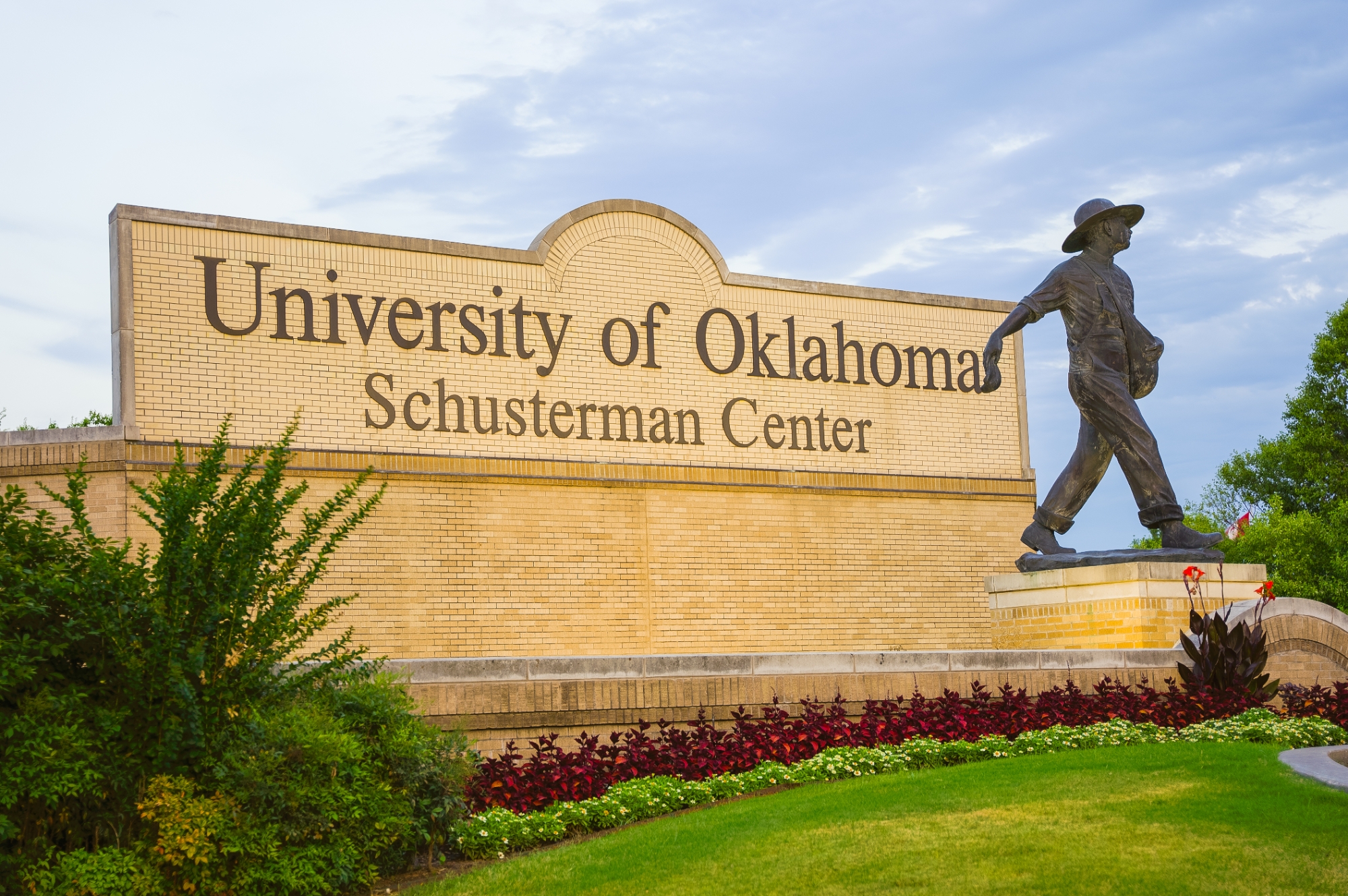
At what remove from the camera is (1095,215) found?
1523 cm

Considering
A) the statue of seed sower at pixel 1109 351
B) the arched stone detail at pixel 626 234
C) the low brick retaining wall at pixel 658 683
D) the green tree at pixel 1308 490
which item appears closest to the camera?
the low brick retaining wall at pixel 658 683

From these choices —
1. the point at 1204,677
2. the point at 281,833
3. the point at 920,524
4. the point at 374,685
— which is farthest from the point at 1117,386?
the point at 281,833

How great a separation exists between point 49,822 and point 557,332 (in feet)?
42.2

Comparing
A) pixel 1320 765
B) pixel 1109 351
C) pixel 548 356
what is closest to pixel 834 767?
pixel 1320 765

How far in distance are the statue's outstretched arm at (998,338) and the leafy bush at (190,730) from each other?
8.28m

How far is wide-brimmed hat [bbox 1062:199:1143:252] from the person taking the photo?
50.1ft

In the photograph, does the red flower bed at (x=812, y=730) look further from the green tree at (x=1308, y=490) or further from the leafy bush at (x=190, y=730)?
the green tree at (x=1308, y=490)

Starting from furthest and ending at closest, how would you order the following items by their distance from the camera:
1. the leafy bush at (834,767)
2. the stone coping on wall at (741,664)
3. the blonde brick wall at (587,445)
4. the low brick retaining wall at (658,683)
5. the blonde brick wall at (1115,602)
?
the blonde brick wall at (587,445), the blonde brick wall at (1115,602), the stone coping on wall at (741,664), the low brick retaining wall at (658,683), the leafy bush at (834,767)

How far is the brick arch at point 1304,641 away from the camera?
14.6 m

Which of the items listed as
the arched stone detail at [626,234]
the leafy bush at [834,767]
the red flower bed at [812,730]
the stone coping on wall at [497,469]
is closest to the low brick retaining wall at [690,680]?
A: the red flower bed at [812,730]

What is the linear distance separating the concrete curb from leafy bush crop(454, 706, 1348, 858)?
1073 millimetres

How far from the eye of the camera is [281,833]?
763 cm

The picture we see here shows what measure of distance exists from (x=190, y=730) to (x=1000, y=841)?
4643 mm

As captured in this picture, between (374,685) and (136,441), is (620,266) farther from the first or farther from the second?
(374,685)
